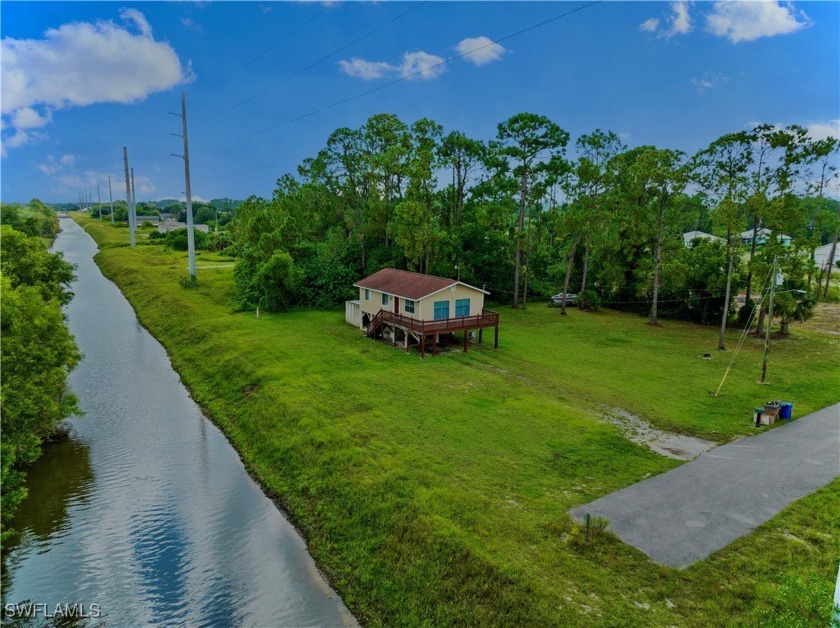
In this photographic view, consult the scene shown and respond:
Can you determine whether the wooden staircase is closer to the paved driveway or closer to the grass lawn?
the grass lawn

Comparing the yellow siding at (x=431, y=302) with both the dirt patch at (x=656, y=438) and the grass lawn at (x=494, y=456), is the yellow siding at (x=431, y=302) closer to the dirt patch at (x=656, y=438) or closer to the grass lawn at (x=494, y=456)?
the grass lawn at (x=494, y=456)

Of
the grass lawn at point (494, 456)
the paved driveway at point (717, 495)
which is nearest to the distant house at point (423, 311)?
the grass lawn at point (494, 456)

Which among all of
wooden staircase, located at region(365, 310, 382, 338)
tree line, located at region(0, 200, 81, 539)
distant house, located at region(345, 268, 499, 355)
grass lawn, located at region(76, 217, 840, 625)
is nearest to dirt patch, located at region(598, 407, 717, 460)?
grass lawn, located at region(76, 217, 840, 625)

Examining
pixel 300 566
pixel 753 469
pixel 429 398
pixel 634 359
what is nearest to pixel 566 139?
pixel 634 359

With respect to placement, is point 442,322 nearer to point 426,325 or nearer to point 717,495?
point 426,325

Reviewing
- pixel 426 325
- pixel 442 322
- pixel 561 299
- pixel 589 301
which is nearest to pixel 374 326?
pixel 426 325

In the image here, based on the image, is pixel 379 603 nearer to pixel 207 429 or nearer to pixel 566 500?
pixel 566 500

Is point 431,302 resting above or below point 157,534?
above
